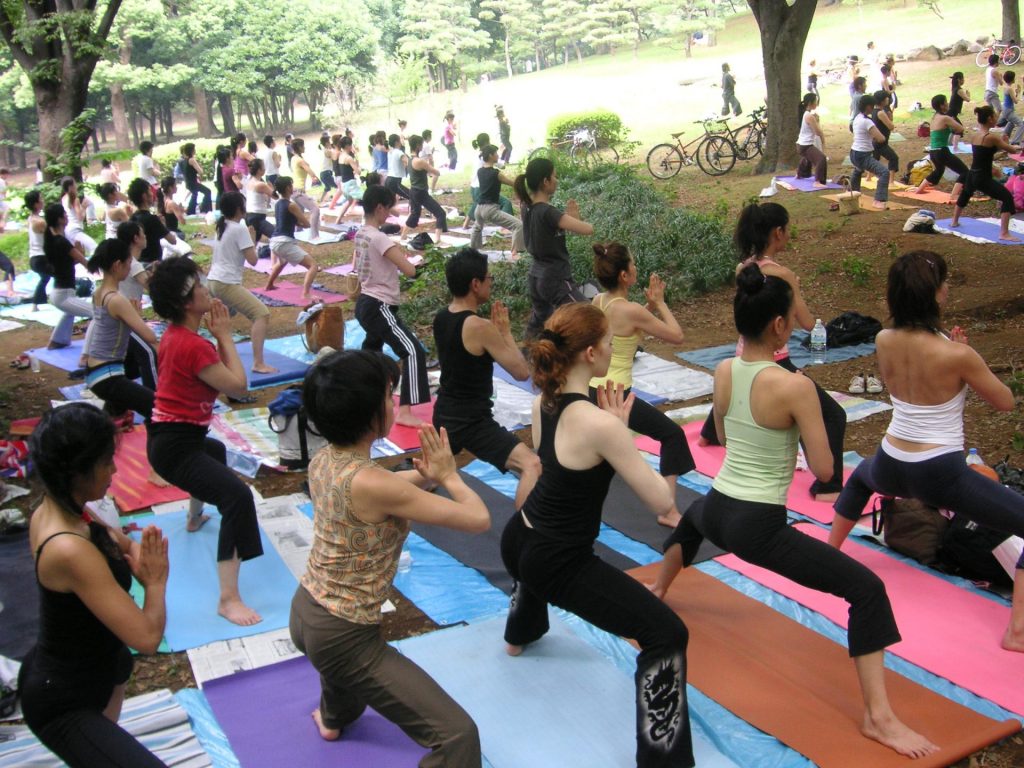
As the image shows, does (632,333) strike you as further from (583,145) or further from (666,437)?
(583,145)

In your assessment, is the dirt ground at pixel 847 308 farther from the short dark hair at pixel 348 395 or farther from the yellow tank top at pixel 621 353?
the short dark hair at pixel 348 395

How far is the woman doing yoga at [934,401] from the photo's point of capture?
387 centimetres

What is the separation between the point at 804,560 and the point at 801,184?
43.6ft

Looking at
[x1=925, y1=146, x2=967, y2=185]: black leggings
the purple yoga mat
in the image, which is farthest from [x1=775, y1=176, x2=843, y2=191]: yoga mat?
the purple yoga mat

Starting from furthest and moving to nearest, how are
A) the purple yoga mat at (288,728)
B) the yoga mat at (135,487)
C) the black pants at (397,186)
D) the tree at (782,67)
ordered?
the black pants at (397,186) → the tree at (782,67) → the yoga mat at (135,487) → the purple yoga mat at (288,728)

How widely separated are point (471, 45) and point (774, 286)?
42.1 meters

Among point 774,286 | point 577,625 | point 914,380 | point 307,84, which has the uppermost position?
point 307,84

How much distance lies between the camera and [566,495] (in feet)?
10.8

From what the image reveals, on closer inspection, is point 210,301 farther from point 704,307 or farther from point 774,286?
point 704,307

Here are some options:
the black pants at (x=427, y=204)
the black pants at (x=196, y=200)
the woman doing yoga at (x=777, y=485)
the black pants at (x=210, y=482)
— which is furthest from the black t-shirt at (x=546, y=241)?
the black pants at (x=196, y=200)

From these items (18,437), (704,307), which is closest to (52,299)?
(18,437)

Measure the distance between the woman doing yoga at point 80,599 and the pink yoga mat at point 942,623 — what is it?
3.00 metres

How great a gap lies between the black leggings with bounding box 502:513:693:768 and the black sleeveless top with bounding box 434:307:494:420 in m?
1.73

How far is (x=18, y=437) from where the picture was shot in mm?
7520
